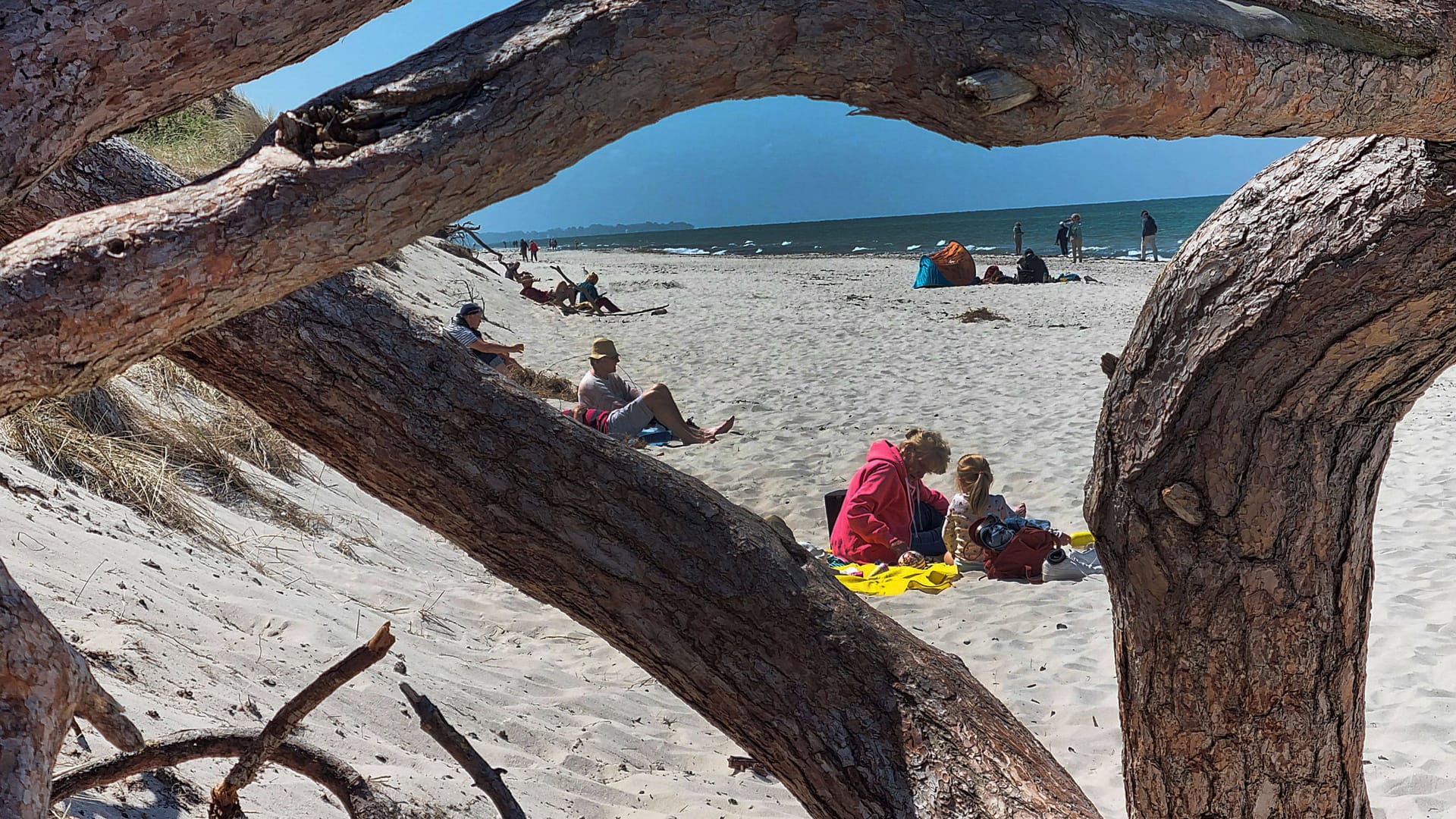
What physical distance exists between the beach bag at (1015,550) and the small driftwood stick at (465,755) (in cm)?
420

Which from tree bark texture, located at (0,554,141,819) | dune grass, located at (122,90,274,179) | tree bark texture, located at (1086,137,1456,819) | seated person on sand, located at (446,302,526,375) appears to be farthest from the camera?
dune grass, located at (122,90,274,179)

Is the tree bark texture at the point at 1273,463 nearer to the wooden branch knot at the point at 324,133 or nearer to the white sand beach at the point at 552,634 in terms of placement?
the wooden branch knot at the point at 324,133

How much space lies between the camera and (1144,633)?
1807 mm

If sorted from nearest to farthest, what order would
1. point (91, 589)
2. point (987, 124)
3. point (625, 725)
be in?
point (987, 124) < point (91, 589) < point (625, 725)

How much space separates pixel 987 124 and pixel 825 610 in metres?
1.08

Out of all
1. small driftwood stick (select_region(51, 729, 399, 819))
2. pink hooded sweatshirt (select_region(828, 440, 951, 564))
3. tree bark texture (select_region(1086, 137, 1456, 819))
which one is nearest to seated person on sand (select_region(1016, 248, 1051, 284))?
pink hooded sweatshirt (select_region(828, 440, 951, 564))

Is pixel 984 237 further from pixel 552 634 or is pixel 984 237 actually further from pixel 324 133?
pixel 324 133

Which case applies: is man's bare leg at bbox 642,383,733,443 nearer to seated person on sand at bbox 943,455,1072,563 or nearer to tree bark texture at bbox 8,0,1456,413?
seated person on sand at bbox 943,455,1072,563

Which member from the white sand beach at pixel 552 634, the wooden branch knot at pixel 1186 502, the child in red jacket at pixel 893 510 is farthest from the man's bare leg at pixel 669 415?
the wooden branch knot at pixel 1186 502

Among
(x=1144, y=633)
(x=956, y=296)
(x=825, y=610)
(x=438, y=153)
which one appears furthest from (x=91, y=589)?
(x=956, y=296)

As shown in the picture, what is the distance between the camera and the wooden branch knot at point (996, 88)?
1075 millimetres

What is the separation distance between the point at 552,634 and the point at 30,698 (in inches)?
157

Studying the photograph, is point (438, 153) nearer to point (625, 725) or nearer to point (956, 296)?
point (625, 725)

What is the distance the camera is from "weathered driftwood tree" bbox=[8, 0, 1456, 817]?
1.08m
